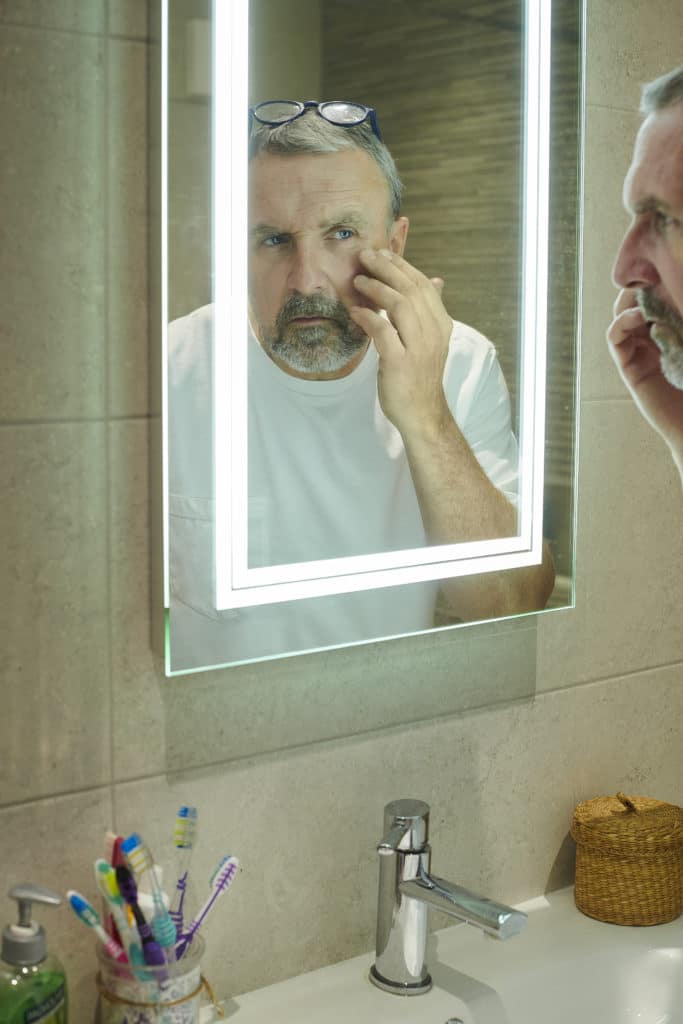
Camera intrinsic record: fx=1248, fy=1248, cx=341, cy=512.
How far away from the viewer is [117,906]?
0.90m

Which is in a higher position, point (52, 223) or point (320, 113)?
point (320, 113)

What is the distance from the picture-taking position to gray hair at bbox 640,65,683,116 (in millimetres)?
1275

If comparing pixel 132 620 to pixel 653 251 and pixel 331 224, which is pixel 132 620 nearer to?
pixel 331 224

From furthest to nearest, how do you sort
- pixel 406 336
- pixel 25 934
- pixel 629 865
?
1. pixel 629 865
2. pixel 406 336
3. pixel 25 934

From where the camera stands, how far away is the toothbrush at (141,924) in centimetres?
90

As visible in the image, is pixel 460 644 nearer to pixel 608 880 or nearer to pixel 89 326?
pixel 608 880

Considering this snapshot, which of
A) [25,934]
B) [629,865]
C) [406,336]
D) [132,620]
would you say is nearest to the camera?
[25,934]

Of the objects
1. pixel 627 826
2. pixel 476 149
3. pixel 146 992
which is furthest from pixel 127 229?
pixel 627 826

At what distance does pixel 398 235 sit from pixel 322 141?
11 centimetres

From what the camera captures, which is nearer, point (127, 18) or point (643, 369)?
point (127, 18)

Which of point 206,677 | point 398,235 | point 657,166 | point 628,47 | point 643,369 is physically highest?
point 628,47

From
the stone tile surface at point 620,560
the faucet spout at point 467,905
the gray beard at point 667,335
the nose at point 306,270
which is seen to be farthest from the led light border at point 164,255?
the gray beard at point 667,335

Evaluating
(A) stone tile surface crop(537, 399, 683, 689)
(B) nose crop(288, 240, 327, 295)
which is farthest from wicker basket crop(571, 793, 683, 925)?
(B) nose crop(288, 240, 327, 295)

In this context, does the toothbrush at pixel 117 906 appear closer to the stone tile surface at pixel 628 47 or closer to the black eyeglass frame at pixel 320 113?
the black eyeglass frame at pixel 320 113
